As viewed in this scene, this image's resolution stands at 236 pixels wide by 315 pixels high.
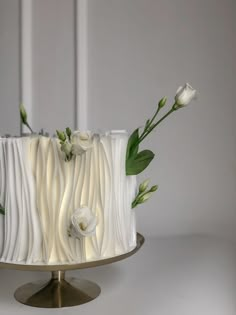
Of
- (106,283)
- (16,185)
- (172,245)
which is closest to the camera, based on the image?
(16,185)

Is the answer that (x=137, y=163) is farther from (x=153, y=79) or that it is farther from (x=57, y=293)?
(x=153, y=79)

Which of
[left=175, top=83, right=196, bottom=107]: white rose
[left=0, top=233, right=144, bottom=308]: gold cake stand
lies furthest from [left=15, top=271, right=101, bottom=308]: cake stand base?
[left=175, top=83, right=196, bottom=107]: white rose

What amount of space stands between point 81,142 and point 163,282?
32 cm

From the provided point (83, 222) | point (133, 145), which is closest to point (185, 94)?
point (133, 145)

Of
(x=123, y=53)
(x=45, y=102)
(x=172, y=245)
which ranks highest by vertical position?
(x=123, y=53)

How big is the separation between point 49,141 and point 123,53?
497 mm

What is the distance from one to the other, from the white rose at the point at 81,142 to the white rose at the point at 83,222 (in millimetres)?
80

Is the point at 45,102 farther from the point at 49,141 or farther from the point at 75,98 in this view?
the point at 49,141

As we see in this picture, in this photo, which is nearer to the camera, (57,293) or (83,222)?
(83,222)

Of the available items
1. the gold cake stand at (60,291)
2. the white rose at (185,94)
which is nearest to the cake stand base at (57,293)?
the gold cake stand at (60,291)

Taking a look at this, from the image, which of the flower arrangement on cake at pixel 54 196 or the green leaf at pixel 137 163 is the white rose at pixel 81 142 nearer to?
the flower arrangement on cake at pixel 54 196

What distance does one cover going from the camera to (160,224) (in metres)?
1.12

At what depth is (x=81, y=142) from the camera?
63cm

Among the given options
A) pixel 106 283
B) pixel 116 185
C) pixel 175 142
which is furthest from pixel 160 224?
pixel 116 185
